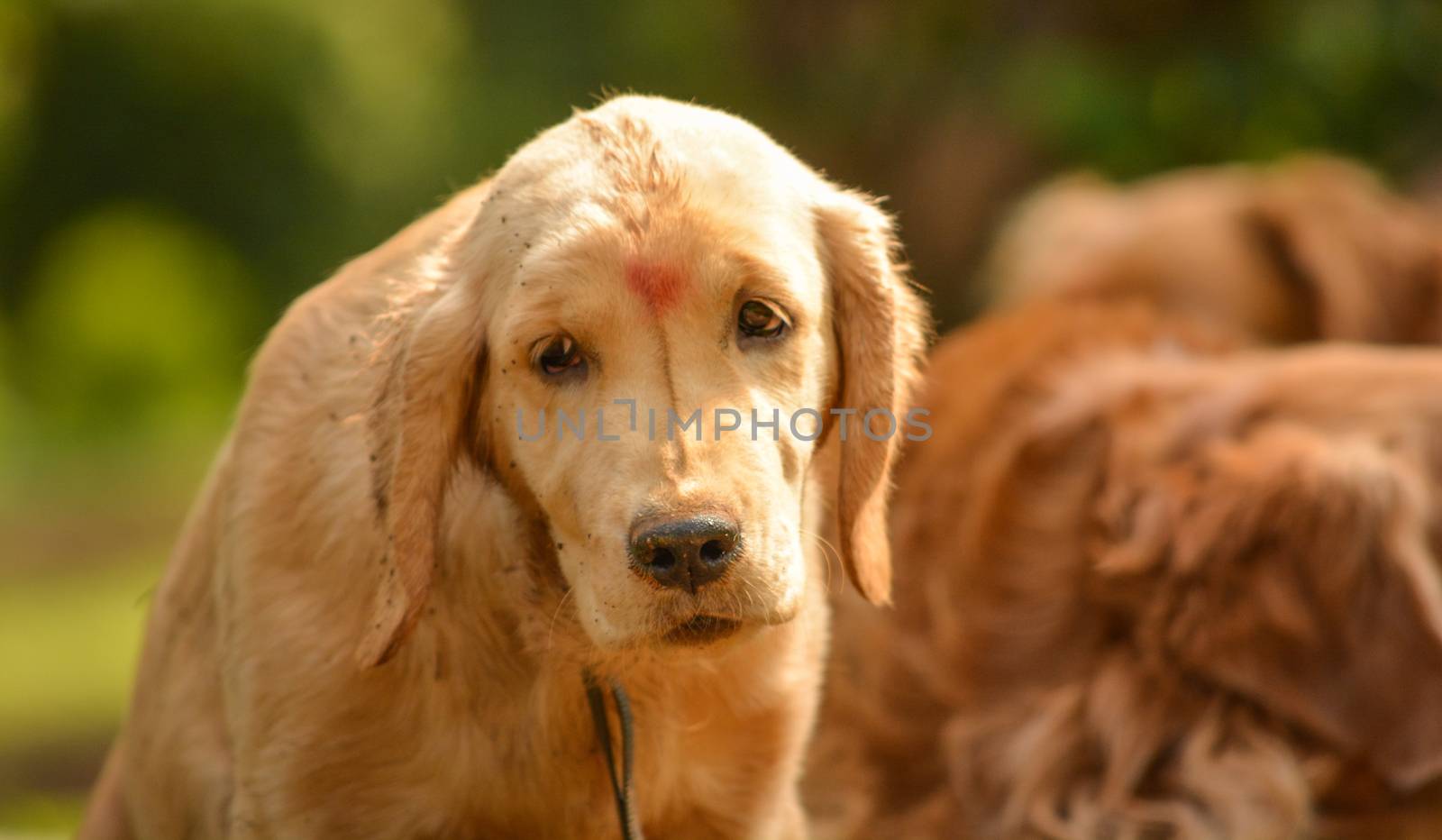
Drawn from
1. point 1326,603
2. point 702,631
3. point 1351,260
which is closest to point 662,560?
point 702,631

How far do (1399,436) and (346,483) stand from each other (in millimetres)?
2428

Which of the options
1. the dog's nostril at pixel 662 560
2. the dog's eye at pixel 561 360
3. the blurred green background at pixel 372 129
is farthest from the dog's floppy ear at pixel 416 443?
the blurred green background at pixel 372 129

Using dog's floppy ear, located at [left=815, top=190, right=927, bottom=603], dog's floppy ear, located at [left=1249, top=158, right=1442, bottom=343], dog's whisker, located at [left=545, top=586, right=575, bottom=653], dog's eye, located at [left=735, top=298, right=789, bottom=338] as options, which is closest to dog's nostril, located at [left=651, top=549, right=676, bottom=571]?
dog's whisker, located at [left=545, top=586, right=575, bottom=653]

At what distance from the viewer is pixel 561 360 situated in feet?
7.30

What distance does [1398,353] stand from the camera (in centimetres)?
409

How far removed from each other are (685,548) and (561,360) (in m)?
0.36

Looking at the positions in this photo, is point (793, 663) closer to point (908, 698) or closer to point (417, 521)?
point (417, 521)

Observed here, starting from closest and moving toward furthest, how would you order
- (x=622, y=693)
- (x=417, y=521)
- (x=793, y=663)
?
(x=417, y=521) → (x=622, y=693) → (x=793, y=663)

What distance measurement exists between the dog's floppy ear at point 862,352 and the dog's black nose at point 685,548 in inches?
19.3

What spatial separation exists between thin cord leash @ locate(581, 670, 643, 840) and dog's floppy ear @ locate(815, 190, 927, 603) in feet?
1.41

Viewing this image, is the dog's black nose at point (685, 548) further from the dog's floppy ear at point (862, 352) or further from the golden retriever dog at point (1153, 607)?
the golden retriever dog at point (1153, 607)

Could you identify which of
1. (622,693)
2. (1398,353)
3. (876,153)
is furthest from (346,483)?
(876,153)

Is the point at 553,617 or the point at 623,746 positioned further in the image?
the point at 623,746

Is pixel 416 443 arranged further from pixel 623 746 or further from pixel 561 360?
pixel 623 746
